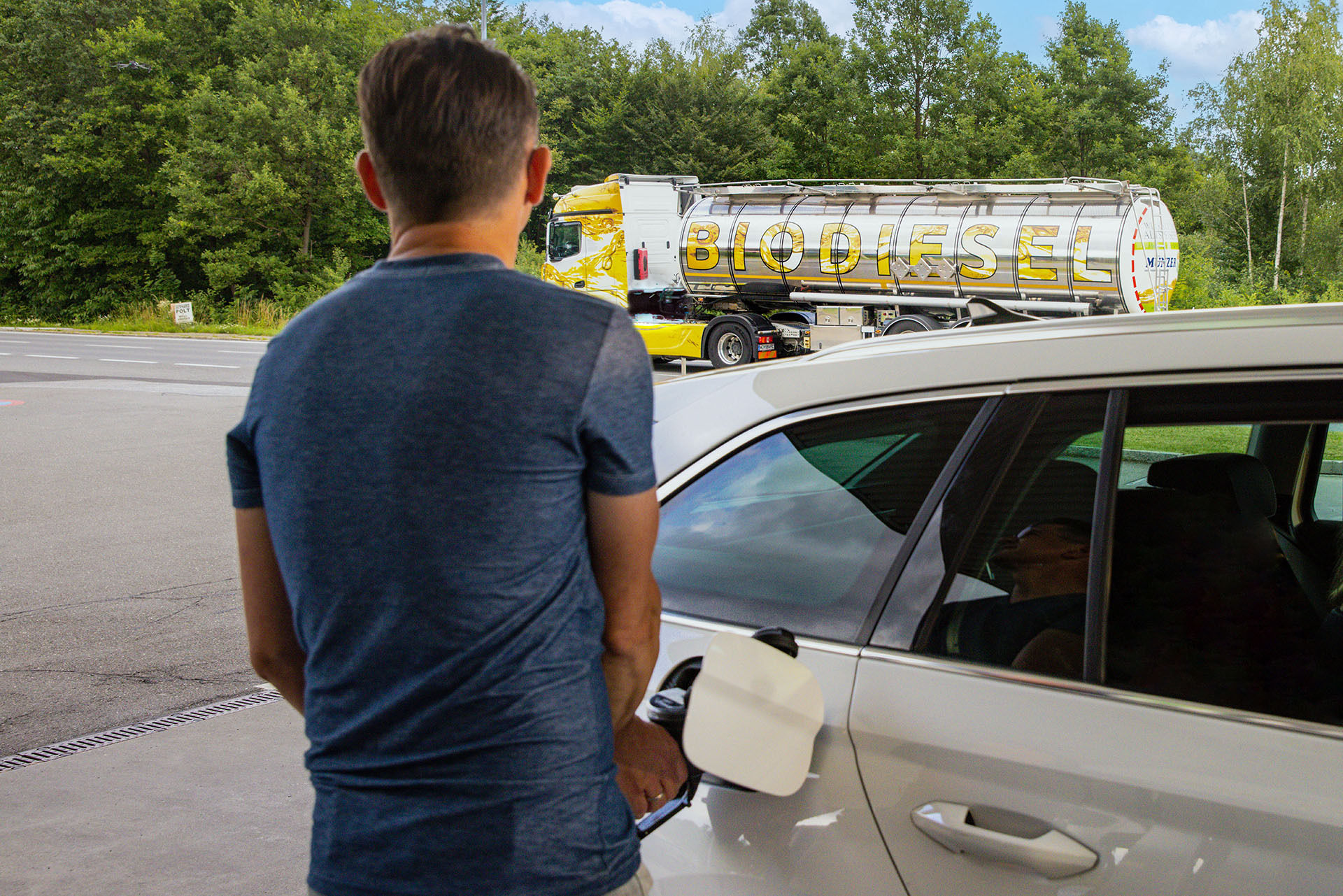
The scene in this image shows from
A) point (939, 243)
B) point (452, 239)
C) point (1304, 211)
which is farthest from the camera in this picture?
point (1304, 211)

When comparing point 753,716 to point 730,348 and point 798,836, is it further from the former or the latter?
point 730,348

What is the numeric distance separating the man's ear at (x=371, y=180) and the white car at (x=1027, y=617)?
79 centimetres

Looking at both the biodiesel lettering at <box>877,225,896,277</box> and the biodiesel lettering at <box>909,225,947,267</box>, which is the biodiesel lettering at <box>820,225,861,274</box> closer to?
the biodiesel lettering at <box>877,225,896,277</box>

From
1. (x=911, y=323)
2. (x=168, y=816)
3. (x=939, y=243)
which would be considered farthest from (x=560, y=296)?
(x=939, y=243)

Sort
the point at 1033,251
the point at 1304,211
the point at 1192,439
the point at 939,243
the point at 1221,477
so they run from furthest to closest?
the point at 1304,211, the point at 939,243, the point at 1033,251, the point at 1221,477, the point at 1192,439

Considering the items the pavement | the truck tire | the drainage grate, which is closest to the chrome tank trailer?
the truck tire

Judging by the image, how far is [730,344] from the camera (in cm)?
2045

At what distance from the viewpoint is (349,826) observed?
1201 mm

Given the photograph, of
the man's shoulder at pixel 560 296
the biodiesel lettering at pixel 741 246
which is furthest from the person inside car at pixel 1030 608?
the biodiesel lettering at pixel 741 246

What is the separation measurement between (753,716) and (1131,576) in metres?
0.57

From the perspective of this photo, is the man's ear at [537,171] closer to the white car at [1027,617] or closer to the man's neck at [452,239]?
the man's neck at [452,239]

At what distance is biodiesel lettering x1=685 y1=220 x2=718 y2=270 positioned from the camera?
67.1 ft

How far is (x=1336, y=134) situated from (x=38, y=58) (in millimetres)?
48391

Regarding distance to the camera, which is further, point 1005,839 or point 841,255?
point 841,255
